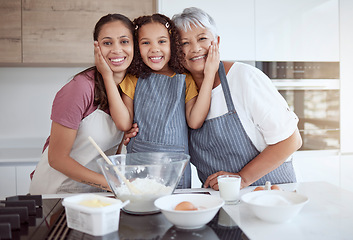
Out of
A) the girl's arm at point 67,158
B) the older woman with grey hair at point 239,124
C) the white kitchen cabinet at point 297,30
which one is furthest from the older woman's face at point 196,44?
the white kitchen cabinet at point 297,30

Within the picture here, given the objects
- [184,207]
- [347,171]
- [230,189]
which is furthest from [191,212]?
[347,171]

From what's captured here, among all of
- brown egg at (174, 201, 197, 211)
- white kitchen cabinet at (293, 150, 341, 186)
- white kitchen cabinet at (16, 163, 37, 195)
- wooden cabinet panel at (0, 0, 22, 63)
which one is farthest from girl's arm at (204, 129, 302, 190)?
wooden cabinet panel at (0, 0, 22, 63)

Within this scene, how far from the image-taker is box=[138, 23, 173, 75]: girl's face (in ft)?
4.75

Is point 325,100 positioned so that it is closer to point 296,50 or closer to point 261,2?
point 296,50

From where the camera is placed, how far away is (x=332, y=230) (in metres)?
0.85

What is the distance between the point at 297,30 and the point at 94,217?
2.26m

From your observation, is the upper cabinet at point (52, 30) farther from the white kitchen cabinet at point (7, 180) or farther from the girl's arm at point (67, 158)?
the girl's arm at point (67, 158)

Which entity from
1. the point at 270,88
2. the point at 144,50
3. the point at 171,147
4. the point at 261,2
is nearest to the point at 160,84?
the point at 144,50

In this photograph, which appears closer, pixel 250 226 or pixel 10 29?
pixel 250 226

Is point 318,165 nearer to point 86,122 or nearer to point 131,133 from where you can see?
point 131,133

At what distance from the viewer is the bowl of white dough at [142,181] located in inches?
36.8

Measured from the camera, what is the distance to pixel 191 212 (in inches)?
31.2

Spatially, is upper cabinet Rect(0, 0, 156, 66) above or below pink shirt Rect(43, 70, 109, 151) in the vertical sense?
above

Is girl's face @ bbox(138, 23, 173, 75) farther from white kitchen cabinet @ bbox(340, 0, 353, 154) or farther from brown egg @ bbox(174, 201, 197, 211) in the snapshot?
white kitchen cabinet @ bbox(340, 0, 353, 154)
